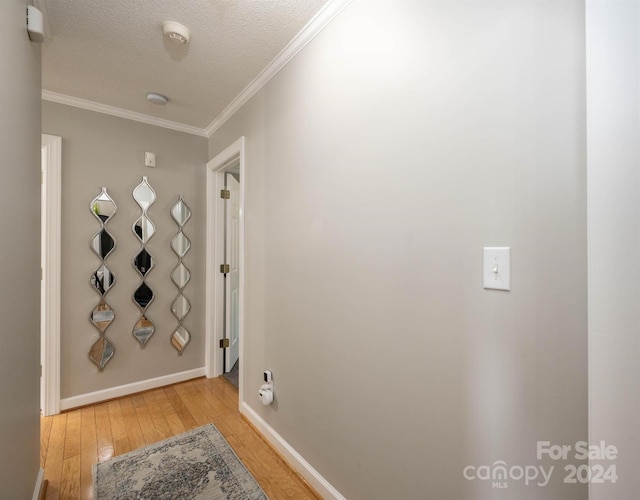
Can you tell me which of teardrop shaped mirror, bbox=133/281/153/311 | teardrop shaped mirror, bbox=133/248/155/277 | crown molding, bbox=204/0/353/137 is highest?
crown molding, bbox=204/0/353/137

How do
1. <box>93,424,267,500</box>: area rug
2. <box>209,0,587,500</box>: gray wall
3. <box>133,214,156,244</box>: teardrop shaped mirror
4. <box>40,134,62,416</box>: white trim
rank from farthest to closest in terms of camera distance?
1. <box>133,214,156,244</box>: teardrop shaped mirror
2. <box>40,134,62,416</box>: white trim
3. <box>93,424,267,500</box>: area rug
4. <box>209,0,587,500</box>: gray wall

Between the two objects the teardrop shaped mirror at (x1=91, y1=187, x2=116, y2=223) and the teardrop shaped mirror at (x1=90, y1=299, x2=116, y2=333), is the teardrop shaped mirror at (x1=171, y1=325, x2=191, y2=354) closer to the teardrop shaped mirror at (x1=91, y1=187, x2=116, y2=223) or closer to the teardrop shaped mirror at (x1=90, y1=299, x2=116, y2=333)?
the teardrop shaped mirror at (x1=90, y1=299, x2=116, y2=333)

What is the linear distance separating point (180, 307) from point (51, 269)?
1.03m

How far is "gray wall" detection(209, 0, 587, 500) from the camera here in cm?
79

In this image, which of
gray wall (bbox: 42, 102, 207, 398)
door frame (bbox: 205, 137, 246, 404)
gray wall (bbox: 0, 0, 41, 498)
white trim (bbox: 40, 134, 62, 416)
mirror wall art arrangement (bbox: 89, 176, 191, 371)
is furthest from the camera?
Result: door frame (bbox: 205, 137, 246, 404)

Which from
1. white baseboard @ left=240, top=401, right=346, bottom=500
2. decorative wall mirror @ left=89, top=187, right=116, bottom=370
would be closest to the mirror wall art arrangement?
decorative wall mirror @ left=89, top=187, right=116, bottom=370

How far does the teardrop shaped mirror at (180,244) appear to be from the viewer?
2.89 m

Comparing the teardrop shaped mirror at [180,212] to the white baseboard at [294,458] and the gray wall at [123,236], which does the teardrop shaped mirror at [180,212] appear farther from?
the white baseboard at [294,458]

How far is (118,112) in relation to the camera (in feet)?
8.61

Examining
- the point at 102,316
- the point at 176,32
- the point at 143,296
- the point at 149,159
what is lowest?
the point at 102,316

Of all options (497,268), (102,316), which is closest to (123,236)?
(102,316)

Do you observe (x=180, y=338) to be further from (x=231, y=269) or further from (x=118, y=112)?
(x=118, y=112)

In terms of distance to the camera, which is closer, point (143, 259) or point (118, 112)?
point (118, 112)

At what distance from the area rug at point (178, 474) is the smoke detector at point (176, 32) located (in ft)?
8.13
